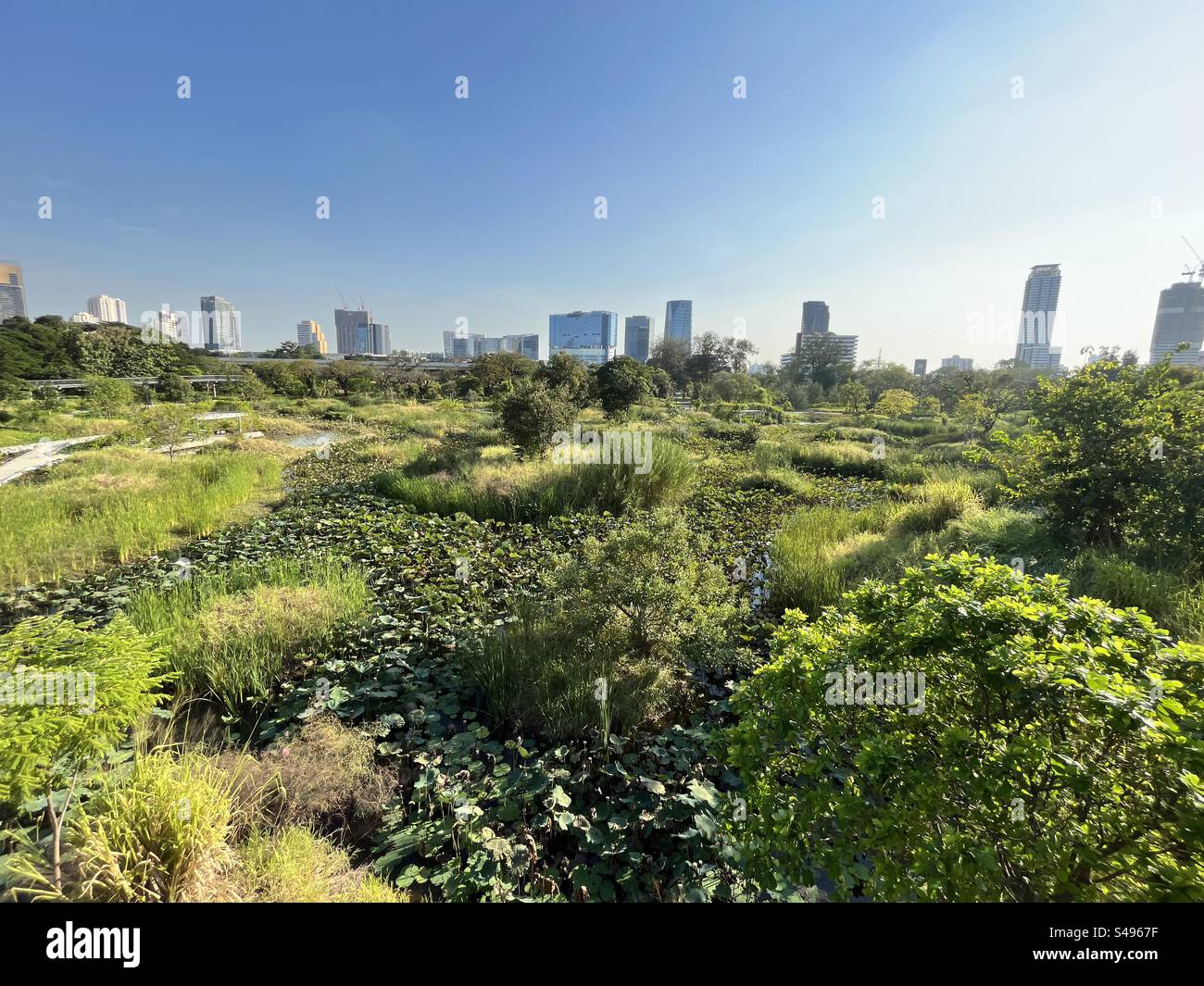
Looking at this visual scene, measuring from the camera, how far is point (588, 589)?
4051 millimetres

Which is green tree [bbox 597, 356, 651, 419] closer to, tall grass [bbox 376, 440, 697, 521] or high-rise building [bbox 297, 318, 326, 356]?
tall grass [bbox 376, 440, 697, 521]

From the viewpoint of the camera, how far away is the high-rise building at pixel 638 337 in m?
120

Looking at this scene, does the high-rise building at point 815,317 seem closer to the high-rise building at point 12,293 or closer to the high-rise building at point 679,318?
the high-rise building at point 679,318

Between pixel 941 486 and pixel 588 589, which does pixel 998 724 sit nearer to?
pixel 588 589

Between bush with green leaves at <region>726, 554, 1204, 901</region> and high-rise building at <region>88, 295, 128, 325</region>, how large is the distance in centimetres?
13541

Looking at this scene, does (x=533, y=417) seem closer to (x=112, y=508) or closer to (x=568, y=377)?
(x=112, y=508)

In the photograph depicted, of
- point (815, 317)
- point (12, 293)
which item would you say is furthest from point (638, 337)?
point (12, 293)

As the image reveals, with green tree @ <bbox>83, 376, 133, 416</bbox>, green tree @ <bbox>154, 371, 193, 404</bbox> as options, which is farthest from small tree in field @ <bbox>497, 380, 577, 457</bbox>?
green tree @ <bbox>154, 371, 193, 404</bbox>

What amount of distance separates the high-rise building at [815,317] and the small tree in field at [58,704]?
14491cm

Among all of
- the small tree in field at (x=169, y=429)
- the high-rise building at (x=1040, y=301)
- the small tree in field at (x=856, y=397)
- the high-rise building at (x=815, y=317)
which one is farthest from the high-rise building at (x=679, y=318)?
the small tree in field at (x=169, y=429)

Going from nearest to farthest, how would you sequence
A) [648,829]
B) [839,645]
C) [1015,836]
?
1. [1015,836]
2. [839,645]
3. [648,829]

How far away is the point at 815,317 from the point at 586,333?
65.2 meters
